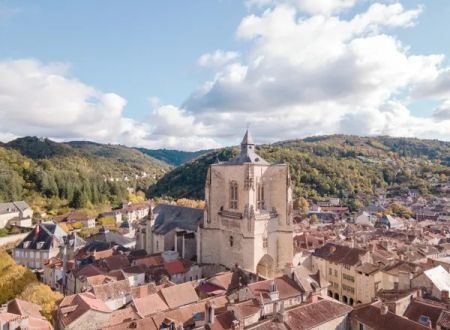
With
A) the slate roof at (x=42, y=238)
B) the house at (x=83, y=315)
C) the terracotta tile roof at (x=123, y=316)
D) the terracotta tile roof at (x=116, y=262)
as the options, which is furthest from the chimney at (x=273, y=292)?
the slate roof at (x=42, y=238)

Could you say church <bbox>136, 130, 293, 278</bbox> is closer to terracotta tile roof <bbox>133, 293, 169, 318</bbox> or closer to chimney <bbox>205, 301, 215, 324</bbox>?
terracotta tile roof <bbox>133, 293, 169, 318</bbox>

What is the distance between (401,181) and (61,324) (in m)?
184

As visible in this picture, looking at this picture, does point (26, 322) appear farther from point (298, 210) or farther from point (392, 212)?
point (392, 212)

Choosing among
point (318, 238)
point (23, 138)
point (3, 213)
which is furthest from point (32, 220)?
point (23, 138)

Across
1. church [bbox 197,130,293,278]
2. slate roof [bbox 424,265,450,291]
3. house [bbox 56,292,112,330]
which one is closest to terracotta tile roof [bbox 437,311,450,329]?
slate roof [bbox 424,265,450,291]

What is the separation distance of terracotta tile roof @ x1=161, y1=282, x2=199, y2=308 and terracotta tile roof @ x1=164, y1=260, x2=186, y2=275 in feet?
24.4

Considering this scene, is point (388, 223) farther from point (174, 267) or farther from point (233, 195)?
point (174, 267)

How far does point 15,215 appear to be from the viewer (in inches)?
3164

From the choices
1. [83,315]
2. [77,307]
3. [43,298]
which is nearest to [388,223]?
[43,298]

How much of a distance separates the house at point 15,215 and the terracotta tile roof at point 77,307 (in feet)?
177

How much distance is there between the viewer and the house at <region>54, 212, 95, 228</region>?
82.5m

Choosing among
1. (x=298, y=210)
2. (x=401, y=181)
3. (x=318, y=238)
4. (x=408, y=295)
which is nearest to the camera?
(x=408, y=295)

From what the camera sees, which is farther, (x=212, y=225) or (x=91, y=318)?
(x=212, y=225)

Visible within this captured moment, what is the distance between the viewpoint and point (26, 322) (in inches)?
1066
